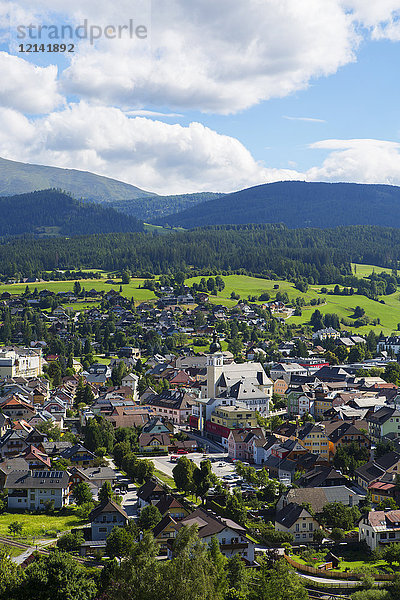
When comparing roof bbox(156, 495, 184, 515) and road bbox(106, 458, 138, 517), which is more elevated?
roof bbox(156, 495, 184, 515)

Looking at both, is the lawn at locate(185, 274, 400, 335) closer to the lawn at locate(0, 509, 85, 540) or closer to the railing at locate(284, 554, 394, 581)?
the lawn at locate(0, 509, 85, 540)

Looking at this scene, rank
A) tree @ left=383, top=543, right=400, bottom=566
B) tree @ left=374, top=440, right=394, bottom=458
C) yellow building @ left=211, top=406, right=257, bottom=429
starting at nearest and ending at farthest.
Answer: tree @ left=383, top=543, right=400, bottom=566
tree @ left=374, top=440, right=394, bottom=458
yellow building @ left=211, top=406, right=257, bottom=429

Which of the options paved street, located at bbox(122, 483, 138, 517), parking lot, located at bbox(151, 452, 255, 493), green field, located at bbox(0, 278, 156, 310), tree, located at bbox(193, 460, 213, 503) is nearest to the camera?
paved street, located at bbox(122, 483, 138, 517)

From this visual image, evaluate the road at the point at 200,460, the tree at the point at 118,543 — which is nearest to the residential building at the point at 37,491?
the road at the point at 200,460

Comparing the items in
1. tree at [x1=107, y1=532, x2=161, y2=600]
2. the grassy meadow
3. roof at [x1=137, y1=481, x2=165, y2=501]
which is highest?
the grassy meadow

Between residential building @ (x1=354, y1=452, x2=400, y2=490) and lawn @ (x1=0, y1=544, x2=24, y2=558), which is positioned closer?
lawn @ (x1=0, y1=544, x2=24, y2=558)

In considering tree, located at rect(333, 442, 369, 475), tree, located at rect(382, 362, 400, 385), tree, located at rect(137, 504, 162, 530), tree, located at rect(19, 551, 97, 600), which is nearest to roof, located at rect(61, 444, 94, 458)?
tree, located at rect(137, 504, 162, 530)

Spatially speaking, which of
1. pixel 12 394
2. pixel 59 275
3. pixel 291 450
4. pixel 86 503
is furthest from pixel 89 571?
pixel 59 275
